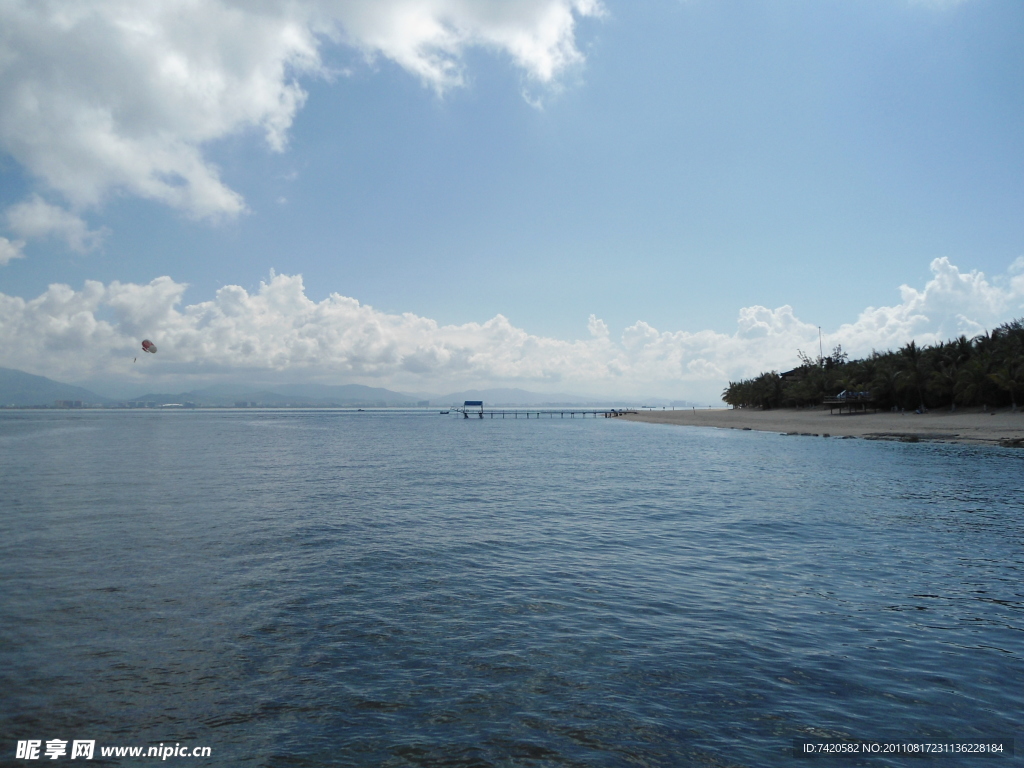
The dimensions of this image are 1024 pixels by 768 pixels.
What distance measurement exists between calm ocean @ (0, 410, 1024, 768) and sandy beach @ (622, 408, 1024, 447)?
3674 centimetres

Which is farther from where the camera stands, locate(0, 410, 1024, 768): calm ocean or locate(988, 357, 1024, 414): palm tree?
locate(988, 357, 1024, 414): palm tree

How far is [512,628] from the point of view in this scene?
10148mm

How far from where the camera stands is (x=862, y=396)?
82625mm

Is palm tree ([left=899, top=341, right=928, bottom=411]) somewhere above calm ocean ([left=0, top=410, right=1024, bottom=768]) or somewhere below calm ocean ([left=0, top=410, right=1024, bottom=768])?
above

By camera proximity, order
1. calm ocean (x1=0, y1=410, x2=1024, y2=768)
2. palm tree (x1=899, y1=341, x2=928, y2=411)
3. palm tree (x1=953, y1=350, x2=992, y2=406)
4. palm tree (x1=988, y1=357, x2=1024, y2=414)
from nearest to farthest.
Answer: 1. calm ocean (x1=0, y1=410, x2=1024, y2=768)
2. palm tree (x1=988, y1=357, x2=1024, y2=414)
3. palm tree (x1=953, y1=350, x2=992, y2=406)
4. palm tree (x1=899, y1=341, x2=928, y2=411)

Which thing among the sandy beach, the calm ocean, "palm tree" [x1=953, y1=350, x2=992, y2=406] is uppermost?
"palm tree" [x1=953, y1=350, x2=992, y2=406]

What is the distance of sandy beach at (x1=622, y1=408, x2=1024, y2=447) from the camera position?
171ft

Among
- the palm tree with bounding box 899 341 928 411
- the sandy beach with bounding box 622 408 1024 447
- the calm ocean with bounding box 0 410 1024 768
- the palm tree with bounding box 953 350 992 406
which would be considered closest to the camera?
the calm ocean with bounding box 0 410 1024 768

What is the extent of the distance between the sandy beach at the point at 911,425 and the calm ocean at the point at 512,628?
3674 centimetres

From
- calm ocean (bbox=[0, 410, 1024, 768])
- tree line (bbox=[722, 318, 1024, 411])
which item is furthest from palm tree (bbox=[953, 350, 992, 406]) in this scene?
calm ocean (bbox=[0, 410, 1024, 768])

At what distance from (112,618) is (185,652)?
2833mm

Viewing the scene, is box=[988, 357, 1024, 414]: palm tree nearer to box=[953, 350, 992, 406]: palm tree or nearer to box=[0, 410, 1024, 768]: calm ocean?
box=[953, 350, 992, 406]: palm tree

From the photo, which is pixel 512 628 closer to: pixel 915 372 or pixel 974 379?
pixel 974 379

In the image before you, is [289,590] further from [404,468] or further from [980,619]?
[404,468]
